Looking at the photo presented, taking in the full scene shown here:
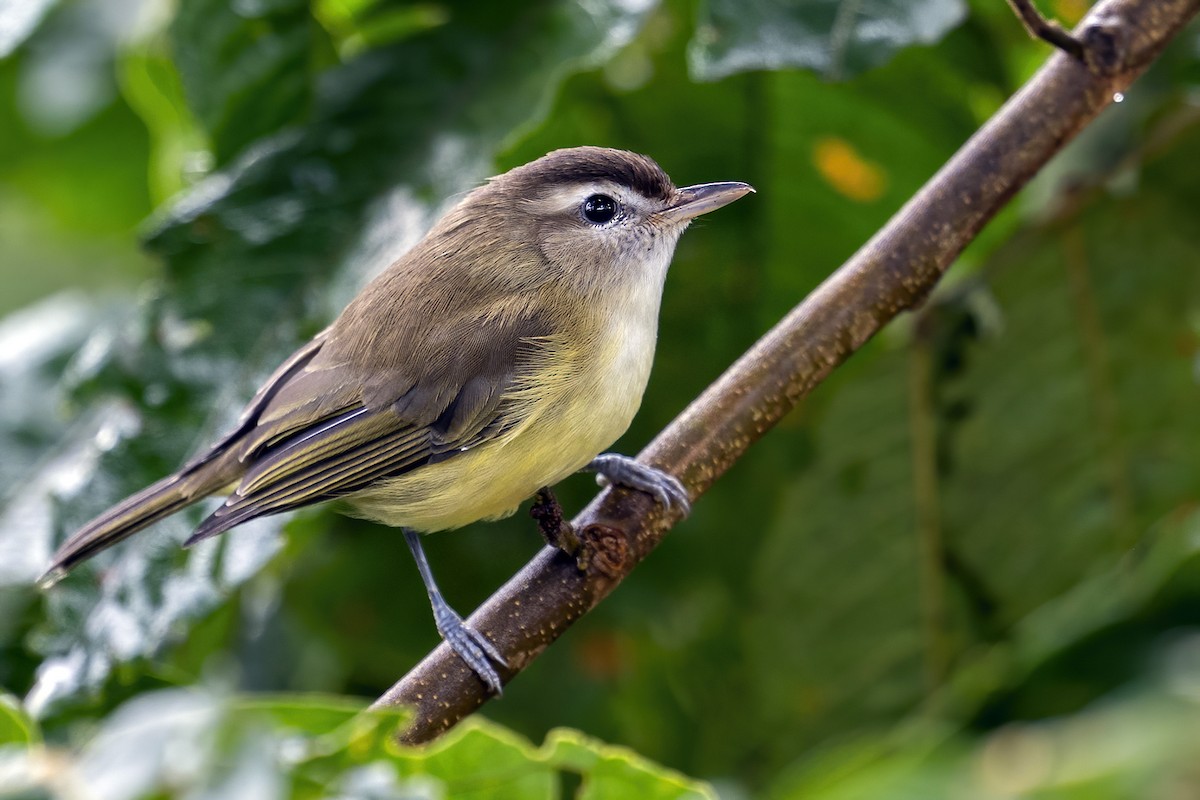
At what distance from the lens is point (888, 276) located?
1.90m

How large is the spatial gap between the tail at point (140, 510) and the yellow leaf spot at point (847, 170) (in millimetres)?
1172

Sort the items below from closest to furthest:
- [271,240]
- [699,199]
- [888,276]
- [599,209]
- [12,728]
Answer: [12,728] < [888,276] < [699,199] < [599,209] < [271,240]

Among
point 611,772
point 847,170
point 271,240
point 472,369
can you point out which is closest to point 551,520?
point 611,772

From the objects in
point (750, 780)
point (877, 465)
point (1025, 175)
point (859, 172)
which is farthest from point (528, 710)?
point (1025, 175)

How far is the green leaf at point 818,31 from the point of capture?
1.97m

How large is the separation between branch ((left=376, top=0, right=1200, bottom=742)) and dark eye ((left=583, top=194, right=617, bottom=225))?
449 mm

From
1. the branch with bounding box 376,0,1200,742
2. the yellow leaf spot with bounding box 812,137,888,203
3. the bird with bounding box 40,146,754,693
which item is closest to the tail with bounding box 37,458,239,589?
the bird with bounding box 40,146,754,693

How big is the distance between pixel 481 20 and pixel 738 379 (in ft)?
3.34

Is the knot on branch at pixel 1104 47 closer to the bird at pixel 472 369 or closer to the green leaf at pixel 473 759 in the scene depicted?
the bird at pixel 472 369

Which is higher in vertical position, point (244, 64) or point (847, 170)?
→ point (244, 64)

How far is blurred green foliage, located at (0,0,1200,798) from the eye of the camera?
2312 mm

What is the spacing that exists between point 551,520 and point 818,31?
911 millimetres

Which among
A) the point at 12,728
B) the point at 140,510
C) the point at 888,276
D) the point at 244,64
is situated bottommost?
the point at 888,276

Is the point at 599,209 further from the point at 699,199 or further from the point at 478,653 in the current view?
the point at 478,653
